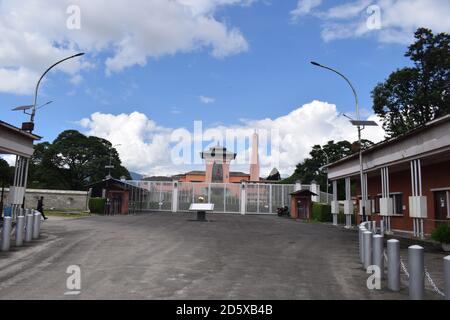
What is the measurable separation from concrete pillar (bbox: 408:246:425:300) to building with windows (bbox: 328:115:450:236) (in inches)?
357

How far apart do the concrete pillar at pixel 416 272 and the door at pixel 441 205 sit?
15.1 metres

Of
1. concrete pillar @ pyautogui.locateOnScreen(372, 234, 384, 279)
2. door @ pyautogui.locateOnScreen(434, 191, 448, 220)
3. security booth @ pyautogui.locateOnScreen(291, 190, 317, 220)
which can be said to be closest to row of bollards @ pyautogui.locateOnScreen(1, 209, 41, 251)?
concrete pillar @ pyautogui.locateOnScreen(372, 234, 384, 279)

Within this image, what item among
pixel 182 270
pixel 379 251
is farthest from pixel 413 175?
pixel 182 270

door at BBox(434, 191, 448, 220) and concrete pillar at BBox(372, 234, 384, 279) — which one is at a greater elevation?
door at BBox(434, 191, 448, 220)

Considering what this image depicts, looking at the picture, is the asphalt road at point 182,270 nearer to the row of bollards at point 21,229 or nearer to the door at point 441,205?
the row of bollards at point 21,229

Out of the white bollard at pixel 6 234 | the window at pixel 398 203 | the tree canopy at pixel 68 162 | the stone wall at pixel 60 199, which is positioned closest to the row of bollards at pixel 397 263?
the white bollard at pixel 6 234

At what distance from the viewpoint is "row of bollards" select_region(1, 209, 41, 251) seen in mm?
11812

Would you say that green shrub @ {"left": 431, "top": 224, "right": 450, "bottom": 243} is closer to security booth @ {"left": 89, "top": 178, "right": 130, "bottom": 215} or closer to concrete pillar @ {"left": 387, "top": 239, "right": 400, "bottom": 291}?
concrete pillar @ {"left": 387, "top": 239, "right": 400, "bottom": 291}

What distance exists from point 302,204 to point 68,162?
36.4m

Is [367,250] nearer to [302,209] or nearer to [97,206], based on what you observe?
[97,206]

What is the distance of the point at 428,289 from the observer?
313 inches

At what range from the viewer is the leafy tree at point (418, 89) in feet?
133

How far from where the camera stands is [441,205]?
67.3 ft

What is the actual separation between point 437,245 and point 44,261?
13.8 meters
